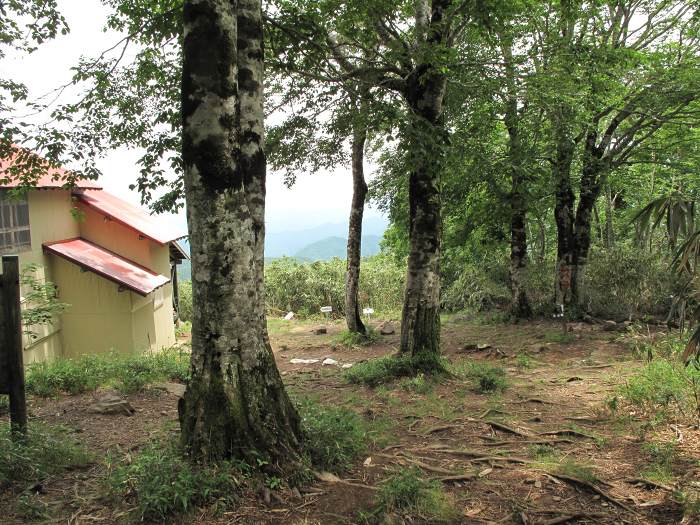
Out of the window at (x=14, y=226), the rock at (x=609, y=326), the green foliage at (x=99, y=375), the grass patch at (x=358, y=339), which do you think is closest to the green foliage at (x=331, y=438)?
the green foliage at (x=99, y=375)

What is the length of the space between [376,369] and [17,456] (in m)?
5.14

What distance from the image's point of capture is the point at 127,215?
17453 mm

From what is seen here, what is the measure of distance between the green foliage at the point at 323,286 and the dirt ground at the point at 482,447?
14345mm

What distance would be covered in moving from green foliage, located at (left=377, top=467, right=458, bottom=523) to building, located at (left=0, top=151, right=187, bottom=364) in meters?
11.6

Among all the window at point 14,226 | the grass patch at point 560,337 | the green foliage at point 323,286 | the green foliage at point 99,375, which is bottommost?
the grass patch at point 560,337

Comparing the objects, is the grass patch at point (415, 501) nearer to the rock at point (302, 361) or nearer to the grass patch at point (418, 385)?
the grass patch at point (418, 385)

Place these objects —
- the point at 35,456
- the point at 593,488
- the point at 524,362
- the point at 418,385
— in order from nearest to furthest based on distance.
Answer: the point at 593,488
the point at 35,456
the point at 418,385
the point at 524,362

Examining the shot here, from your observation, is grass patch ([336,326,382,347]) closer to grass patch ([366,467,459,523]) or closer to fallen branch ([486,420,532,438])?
fallen branch ([486,420,532,438])

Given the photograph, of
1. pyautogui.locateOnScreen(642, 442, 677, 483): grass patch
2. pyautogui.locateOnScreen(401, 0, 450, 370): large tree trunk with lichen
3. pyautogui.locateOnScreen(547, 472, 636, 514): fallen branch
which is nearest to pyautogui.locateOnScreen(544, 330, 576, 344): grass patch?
pyautogui.locateOnScreen(401, 0, 450, 370): large tree trunk with lichen

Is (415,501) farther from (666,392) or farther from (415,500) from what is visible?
(666,392)

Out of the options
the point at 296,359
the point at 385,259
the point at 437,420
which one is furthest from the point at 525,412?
the point at 385,259

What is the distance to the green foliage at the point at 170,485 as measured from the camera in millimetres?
3396

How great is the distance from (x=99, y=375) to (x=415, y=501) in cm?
621

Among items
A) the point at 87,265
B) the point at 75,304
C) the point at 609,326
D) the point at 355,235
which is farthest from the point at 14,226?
the point at 609,326
